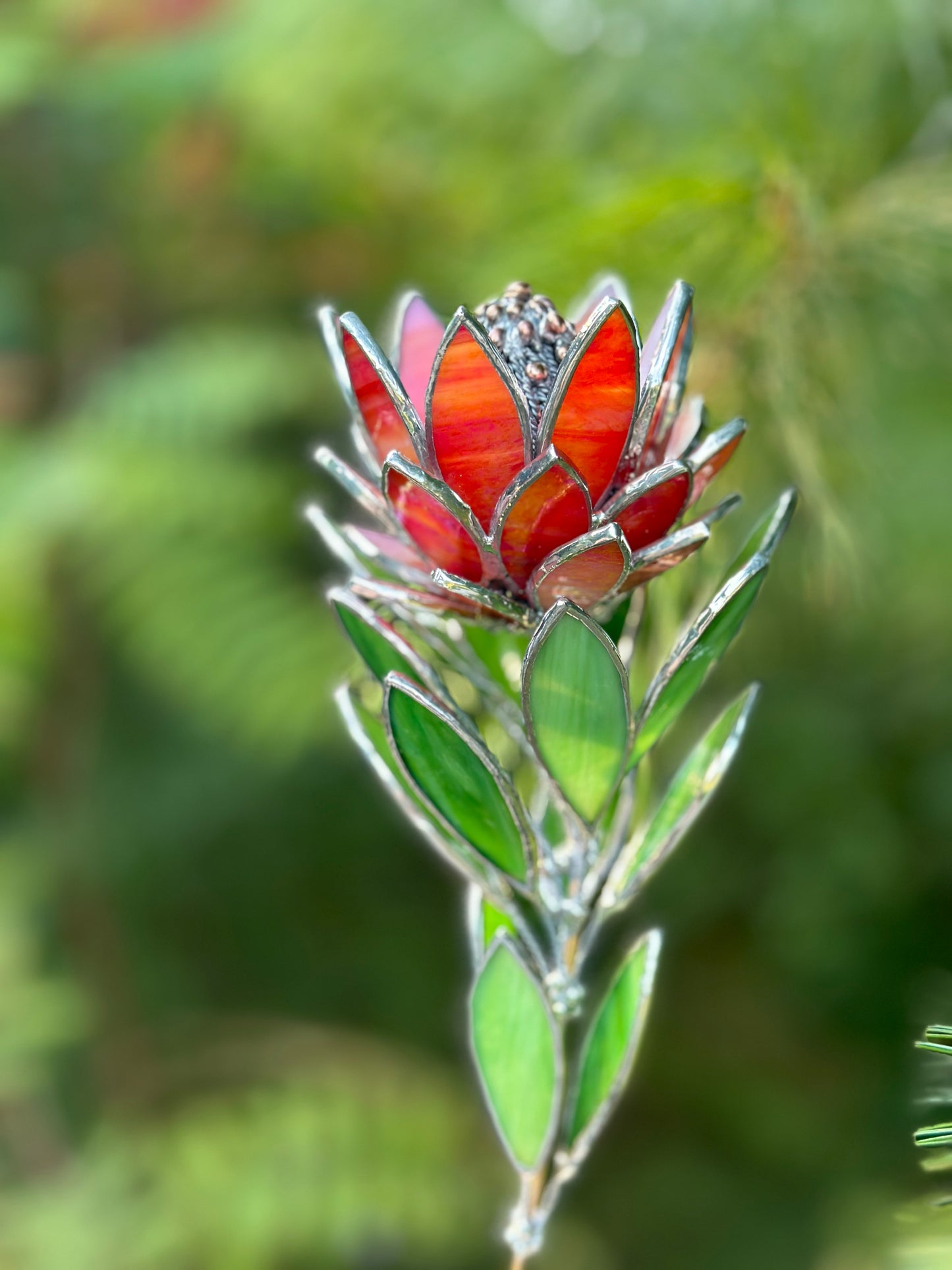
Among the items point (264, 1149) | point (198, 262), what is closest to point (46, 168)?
point (198, 262)

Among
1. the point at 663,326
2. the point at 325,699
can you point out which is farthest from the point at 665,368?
the point at 325,699

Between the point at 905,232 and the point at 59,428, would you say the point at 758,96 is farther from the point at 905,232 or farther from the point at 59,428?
the point at 59,428

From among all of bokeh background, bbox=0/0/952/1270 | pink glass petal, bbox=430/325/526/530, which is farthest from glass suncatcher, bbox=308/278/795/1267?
bokeh background, bbox=0/0/952/1270

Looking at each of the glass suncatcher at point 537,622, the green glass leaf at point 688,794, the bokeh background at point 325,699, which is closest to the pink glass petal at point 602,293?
the glass suncatcher at point 537,622

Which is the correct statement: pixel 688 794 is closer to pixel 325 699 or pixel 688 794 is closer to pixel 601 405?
pixel 601 405

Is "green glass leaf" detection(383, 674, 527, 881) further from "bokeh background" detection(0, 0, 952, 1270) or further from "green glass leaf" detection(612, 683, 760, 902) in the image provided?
"bokeh background" detection(0, 0, 952, 1270)
